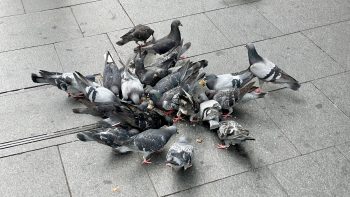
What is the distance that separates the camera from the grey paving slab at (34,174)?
439 cm

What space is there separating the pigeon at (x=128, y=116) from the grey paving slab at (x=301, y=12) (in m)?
2.81

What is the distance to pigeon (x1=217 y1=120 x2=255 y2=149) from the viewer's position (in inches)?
182

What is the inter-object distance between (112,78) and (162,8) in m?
2.26

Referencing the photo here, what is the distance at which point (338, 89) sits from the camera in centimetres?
561

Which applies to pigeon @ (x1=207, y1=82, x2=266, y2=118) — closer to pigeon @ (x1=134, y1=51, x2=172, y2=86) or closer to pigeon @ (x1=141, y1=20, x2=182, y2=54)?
pigeon @ (x1=134, y1=51, x2=172, y2=86)

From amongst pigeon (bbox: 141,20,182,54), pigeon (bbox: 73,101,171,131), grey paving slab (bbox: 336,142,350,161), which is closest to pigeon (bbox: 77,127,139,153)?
pigeon (bbox: 73,101,171,131)

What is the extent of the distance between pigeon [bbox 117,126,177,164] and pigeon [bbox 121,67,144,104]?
583mm

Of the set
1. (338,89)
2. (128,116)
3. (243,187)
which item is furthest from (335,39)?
(128,116)

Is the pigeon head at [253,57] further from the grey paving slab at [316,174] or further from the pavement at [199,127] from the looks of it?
the grey paving slab at [316,174]

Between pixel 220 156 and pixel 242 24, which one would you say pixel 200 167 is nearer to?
pixel 220 156

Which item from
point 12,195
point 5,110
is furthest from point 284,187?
point 5,110

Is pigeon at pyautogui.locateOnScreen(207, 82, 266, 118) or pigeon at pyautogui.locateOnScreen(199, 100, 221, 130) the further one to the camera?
pigeon at pyautogui.locateOnScreen(207, 82, 266, 118)

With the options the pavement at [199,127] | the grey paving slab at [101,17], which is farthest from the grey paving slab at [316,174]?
the grey paving slab at [101,17]

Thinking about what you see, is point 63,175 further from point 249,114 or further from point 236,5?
point 236,5
